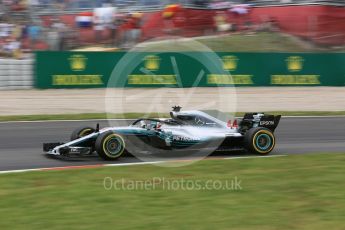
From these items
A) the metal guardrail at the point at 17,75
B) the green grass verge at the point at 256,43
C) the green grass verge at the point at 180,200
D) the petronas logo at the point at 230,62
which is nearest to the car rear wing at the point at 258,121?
the green grass verge at the point at 180,200

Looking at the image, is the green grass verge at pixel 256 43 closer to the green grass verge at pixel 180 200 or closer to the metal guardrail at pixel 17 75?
the metal guardrail at pixel 17 75

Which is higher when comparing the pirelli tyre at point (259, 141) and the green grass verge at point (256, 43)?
the green grass verge at point (256, 43)

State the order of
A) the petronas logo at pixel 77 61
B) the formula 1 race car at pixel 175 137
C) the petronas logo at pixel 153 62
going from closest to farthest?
the formula 1 race car at pixel 175 137 < the petronas logo at pixel 77 61 < the petronas logo at pixel 153 62

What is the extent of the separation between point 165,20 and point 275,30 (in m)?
5.22

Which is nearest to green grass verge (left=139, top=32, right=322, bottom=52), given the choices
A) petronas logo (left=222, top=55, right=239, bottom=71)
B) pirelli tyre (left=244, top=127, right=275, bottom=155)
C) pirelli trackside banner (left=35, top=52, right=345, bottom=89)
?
pirelli trackside banner (left=35, top=52, right=345, bottom=89)

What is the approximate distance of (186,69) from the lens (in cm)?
2161

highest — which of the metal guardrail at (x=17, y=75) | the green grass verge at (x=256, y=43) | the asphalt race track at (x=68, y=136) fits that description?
the green grass verge at (x=256, y=43)

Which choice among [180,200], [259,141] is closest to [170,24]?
[259,141]

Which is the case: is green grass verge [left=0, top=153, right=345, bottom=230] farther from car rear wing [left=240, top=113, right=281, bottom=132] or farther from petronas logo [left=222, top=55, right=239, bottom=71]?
petronas logo [left=222, top=55, right=239, bottom=71]

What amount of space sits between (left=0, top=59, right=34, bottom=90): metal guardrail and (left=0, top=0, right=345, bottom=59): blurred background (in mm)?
1589

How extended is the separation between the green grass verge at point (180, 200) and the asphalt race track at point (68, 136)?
113cm

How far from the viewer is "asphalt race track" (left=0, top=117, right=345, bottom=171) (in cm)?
835

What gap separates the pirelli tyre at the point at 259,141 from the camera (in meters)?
8.66

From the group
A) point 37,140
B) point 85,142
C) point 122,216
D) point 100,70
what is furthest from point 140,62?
point 122,216
